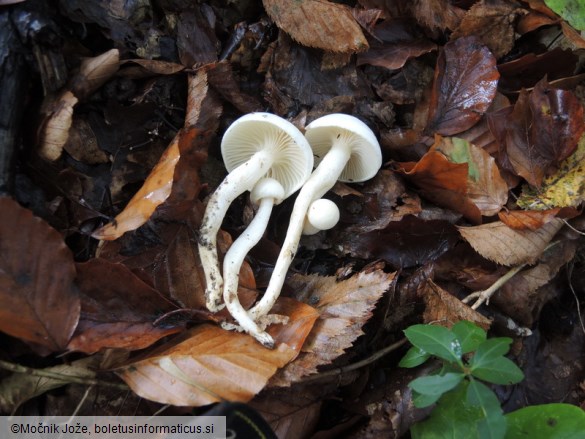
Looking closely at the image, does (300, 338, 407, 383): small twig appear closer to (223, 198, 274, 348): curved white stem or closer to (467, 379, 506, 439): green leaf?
(223, 198, 274, 348): curved white stem

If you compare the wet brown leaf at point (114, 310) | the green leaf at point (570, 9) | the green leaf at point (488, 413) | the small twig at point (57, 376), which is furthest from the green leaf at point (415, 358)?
the green leaf at point (570, 9)

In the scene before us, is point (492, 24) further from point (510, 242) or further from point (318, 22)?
point (510, 242)

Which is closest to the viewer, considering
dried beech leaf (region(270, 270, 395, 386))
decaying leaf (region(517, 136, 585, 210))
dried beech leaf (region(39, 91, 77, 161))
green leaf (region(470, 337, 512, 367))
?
green leaf (region(470, 337, 512, 367))

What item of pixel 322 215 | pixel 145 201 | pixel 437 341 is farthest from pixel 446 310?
pixel 145 201

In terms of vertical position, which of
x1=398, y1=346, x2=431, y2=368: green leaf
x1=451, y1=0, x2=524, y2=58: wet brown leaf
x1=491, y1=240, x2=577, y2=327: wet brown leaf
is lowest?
x1=491, y1=240, x2=577, y2=327: wet brown leaf

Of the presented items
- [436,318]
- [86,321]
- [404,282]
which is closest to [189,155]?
[86,321]

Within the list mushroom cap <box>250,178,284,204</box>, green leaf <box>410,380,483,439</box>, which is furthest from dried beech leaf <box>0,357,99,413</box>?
green leaf <box>410,380,483,439</box>
